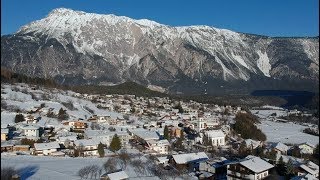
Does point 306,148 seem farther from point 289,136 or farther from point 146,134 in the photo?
point 146,134

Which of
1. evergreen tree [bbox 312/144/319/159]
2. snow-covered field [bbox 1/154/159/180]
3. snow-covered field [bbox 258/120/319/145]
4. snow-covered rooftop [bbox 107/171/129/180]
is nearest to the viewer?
snow-covered field [bbox 1/154/159/180]

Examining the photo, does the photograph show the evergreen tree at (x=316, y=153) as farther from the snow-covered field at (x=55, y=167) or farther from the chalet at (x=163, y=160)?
the snow-covered field at (x=55, y=167)

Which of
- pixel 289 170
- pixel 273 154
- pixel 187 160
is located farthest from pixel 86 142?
pixel 289 170

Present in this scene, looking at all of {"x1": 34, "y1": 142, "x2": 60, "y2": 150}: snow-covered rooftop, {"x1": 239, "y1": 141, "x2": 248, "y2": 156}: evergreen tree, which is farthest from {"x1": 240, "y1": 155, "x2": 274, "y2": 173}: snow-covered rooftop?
{"x1": 34, "y1": 142, "x2": 60, "y2": 150}: snow-covered rooftop

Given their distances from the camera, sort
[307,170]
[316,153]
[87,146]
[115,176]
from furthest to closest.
→ [316,153]
[87,146]
[307,170]
[115,176]

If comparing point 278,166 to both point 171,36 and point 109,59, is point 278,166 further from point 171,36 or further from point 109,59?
point 171,36

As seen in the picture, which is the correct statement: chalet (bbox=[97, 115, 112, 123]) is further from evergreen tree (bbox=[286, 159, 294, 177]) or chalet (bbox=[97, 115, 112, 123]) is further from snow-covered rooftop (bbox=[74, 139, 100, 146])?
evergreen tree (bbox=[286, 159, 294, 177])
